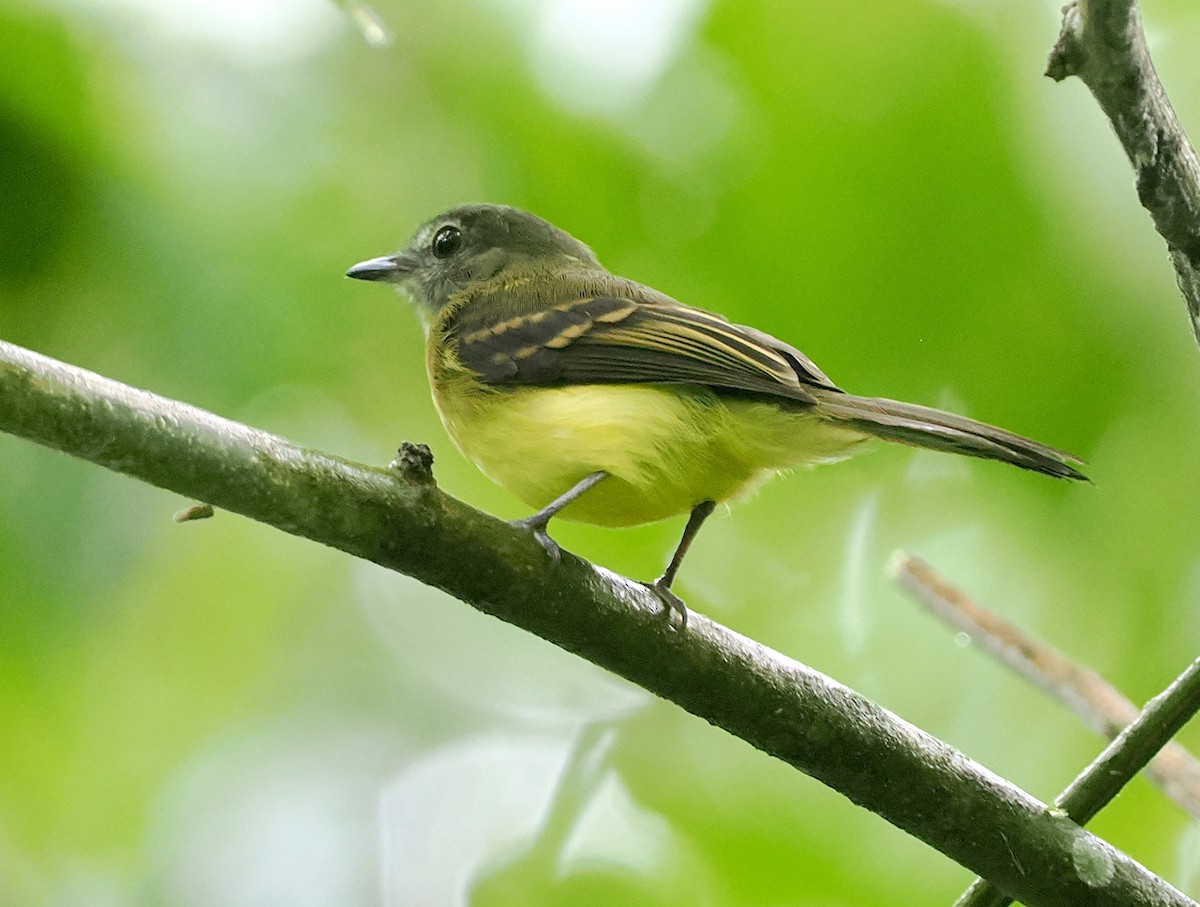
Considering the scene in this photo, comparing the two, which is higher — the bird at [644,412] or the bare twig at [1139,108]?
the bare twig at [1139,108]

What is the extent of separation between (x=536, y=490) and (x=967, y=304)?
51.9 inches

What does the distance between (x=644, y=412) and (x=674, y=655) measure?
1.00 meters

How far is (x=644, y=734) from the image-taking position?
4.44 metres

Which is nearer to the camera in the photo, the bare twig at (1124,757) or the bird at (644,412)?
the bare twig at (1124,757)

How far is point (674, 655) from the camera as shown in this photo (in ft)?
7.46

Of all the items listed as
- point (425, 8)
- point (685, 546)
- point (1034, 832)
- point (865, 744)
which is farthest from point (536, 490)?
point (425, 8)

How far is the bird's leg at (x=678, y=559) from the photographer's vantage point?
250 centimetres

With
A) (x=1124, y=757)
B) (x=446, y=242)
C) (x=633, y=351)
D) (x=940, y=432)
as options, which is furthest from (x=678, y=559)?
(x=446, y=242)

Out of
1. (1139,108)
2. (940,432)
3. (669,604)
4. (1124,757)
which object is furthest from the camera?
(940,432)

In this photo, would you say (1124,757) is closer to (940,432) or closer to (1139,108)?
(940,432)

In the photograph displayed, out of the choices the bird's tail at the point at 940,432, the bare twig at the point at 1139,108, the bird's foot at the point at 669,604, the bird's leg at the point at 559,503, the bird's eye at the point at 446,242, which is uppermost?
the bare twig at the point at 1139,108

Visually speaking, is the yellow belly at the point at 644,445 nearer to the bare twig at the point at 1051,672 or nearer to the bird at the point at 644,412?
the bird at the point at 644,412

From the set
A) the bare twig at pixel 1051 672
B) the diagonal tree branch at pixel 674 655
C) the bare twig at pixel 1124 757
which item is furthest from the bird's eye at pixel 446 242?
the bare twig at pixel 1124 757

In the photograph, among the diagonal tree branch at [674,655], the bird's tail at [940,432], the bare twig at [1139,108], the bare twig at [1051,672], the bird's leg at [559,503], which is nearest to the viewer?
the bare twig at [1139,108]
